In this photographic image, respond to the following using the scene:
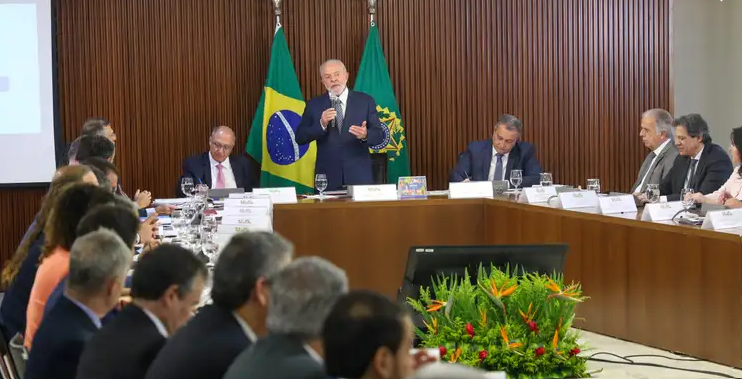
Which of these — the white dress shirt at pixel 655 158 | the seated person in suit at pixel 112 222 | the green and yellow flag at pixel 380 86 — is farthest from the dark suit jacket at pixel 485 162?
the seated person in suit at pixel 112 222

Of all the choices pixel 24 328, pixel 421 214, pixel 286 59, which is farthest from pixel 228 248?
pixel 286 59

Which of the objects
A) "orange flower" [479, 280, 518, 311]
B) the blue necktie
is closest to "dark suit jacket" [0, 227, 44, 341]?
"orange flower" [479, 280, 518, 311]

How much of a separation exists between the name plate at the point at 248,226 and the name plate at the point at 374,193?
1.22m

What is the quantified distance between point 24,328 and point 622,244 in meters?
2.67

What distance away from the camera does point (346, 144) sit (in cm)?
725

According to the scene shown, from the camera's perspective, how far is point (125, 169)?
27.2 ft

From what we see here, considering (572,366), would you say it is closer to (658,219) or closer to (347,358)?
(658,219)

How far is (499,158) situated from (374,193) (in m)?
1.35

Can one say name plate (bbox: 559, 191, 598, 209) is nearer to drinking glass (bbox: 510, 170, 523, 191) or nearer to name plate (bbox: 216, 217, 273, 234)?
drinking glass (bbox: 510, 170, 523, 191)

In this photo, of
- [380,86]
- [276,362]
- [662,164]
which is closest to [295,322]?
[276,362]

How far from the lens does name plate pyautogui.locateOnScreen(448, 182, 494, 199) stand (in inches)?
249

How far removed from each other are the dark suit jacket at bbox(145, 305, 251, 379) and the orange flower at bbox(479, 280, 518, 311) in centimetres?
138

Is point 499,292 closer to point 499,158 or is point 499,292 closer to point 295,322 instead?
point 295,322

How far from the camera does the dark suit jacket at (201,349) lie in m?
2.17
